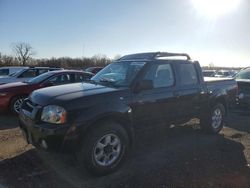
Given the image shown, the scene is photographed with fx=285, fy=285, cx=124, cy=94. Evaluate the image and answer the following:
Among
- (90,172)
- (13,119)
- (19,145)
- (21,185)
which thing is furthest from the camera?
(13,119)

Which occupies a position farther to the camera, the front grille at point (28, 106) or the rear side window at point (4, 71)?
the rear side window at point (4, 71)

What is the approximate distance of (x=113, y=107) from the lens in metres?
4.55

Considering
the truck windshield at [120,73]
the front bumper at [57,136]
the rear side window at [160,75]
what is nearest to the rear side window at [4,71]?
the truck windshield at [120,73]

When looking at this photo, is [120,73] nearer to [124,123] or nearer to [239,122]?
[124,123]

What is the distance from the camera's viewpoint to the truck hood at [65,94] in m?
4.35

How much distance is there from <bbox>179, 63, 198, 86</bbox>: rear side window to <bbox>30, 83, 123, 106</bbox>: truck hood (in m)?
1.88

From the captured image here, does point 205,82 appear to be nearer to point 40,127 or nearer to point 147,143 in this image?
point 147,143

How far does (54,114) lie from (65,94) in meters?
0.44

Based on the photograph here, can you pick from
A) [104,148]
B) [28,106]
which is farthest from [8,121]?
[104,148]

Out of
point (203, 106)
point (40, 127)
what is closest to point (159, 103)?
point (203, 106)

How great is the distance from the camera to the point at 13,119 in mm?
8570

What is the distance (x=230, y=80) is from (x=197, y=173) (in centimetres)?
399

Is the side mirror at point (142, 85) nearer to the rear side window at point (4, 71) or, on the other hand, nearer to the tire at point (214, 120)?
the tire at point (214, 120)

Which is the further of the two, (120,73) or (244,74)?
(244,74)
